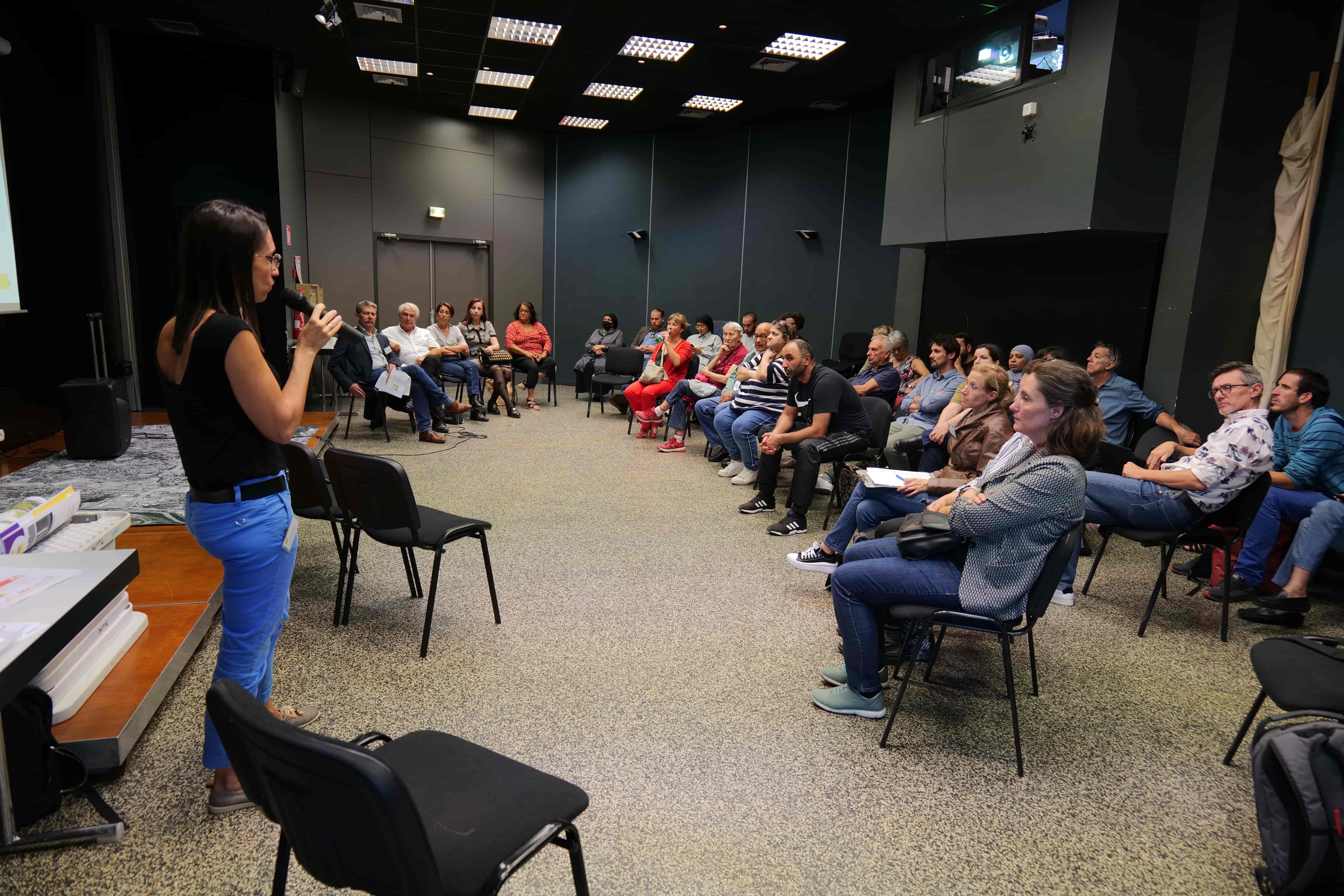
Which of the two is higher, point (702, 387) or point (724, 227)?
point (724, 227)

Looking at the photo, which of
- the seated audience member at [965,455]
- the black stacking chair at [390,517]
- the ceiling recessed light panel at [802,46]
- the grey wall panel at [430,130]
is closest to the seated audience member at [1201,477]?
the seated audience member at [965,455]

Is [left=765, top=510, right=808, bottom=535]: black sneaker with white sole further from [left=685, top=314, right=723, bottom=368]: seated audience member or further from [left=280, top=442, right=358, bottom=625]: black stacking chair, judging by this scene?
[left=685, top=314, right=723, bottom=368]: seated audience member

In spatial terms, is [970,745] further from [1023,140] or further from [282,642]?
[1023,140]

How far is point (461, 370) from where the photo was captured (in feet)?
26.7

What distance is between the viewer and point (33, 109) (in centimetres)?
546

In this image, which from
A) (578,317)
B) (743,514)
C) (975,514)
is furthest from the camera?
(578,317)

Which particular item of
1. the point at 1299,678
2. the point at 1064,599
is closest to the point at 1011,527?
the point at 1299,678

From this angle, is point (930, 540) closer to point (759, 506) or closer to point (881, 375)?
point (759, 506)

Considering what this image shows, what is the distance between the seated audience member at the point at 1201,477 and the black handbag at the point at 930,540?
0.93 m

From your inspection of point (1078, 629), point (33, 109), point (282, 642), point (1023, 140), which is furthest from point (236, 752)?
point (33, 109)

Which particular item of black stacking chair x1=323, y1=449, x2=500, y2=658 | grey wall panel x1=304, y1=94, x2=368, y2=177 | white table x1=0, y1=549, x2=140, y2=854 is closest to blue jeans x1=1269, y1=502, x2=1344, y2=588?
black stacking chair x1=323, y1=449, x2=500, y2=658

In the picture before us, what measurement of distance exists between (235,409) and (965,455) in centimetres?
320

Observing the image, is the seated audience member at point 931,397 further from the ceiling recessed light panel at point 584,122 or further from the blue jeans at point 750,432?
the ceiling recessed light panel at point 584,122

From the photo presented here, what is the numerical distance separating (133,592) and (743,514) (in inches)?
131
